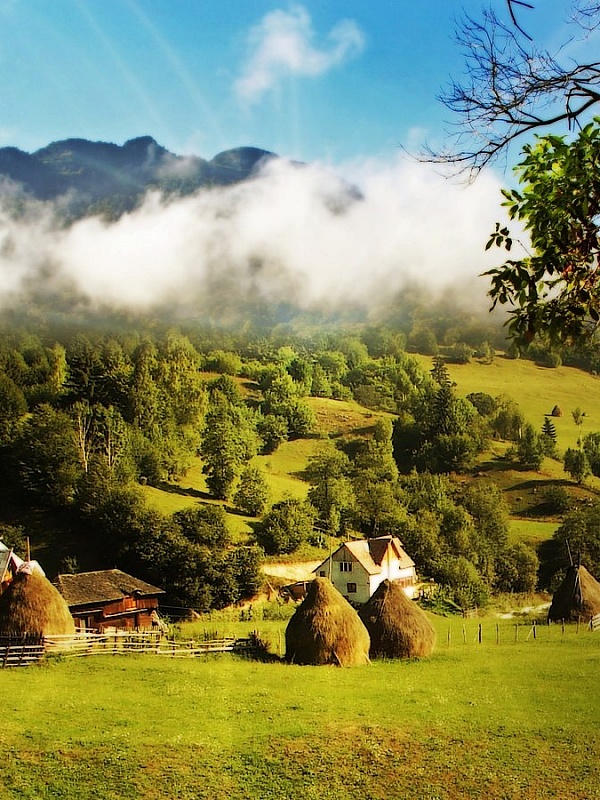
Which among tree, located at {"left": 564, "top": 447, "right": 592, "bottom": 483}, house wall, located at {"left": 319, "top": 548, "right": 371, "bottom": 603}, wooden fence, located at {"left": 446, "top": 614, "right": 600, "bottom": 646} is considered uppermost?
tree, located at {"left": 564, "top": 447, "right": 592, "bottom": 483}

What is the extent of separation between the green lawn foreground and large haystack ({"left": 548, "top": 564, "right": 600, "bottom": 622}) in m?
11.5

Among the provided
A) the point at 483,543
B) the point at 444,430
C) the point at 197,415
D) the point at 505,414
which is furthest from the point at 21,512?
the point at 505,414

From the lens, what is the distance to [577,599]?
3062 centimetres

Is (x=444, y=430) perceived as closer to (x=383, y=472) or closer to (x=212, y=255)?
(x=383, y=472)

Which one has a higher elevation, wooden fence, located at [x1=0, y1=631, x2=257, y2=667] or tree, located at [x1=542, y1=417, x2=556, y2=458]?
tree, located at [x1=542, y1=417, x2=556, y2=458]

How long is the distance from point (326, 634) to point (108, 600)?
11179mm

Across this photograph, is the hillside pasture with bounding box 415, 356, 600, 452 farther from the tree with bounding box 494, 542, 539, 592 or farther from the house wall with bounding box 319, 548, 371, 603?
the house wall with bounding box 319, 548, 371, 603

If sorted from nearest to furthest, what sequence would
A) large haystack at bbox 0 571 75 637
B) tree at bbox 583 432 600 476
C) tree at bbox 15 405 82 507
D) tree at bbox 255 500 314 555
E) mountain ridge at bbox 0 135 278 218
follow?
large haystack at bbox 0 571 75 637 < tree at bbox 255 500 314 555 < tree at bbox 15 405 82 507 < tree at bbox 583 432 600 476 < mountain ridge at bbox 0 135 278 218

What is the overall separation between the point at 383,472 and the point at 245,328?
154 feet

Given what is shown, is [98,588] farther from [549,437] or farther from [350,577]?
[549,437]

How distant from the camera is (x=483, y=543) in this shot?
48938mm

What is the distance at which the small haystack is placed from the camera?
70.1 feet

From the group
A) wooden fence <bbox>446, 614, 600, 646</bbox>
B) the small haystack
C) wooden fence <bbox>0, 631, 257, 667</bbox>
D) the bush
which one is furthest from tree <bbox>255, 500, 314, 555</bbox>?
the bush

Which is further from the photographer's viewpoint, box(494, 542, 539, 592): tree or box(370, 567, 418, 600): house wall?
box(494, 542, 539, 592): tree
